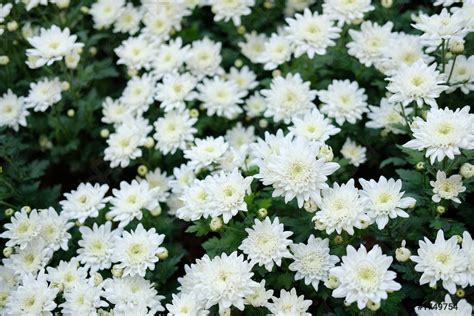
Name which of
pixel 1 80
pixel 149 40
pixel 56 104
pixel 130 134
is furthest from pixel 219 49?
pixel 1 80

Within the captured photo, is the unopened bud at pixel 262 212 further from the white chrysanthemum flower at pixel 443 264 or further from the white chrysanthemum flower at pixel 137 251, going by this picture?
the white chrysanthemum flower at pixel 443 264

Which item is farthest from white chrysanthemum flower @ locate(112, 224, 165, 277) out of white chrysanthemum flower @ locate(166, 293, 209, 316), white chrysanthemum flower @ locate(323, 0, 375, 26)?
white chrysanthemum flower @ locate(323, 0, 375, 26)

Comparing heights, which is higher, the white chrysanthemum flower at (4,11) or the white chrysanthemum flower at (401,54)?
the white chrysanthemum flower at (4,11)

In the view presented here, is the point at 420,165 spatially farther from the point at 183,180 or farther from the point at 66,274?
the point at 66,274

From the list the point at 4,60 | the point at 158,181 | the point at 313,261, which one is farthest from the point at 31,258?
the point at 313,261

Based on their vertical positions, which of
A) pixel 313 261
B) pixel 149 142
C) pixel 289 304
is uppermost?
pixel 149 142

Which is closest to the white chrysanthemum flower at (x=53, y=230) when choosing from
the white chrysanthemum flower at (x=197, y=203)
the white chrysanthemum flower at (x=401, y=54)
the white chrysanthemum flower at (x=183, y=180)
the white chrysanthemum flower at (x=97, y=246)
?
the white chrysanthemum flower at (x=97, y=246)
